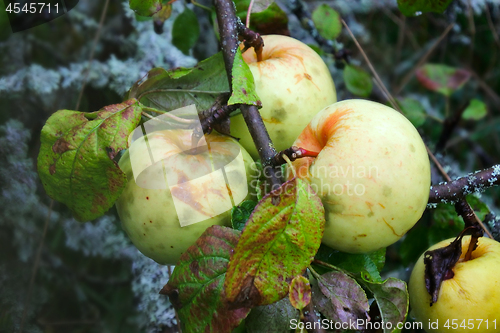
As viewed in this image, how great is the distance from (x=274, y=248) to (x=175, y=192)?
0.65 feet

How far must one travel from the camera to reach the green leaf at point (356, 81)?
1.16 meters

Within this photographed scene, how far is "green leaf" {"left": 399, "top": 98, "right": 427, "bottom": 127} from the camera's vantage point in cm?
122

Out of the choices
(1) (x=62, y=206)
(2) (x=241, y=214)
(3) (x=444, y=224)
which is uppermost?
(2) (x=241, y=214)

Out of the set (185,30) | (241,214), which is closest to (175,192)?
(241,214)

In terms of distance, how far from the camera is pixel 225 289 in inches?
22.0

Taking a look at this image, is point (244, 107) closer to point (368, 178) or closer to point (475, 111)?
point (368, 178)

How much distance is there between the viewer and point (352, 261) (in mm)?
726

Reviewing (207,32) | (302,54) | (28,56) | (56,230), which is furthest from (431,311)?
(28,56)

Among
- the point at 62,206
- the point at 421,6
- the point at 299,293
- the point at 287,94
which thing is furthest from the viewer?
the point at 62,206

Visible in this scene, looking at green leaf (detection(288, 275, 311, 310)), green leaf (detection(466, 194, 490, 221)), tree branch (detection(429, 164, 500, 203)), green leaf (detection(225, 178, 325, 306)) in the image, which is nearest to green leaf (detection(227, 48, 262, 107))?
green leaf (detection(225, 178, 325, 306))

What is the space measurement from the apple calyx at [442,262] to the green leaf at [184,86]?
1.57 feet

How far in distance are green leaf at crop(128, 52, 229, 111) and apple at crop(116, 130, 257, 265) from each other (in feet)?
0.33

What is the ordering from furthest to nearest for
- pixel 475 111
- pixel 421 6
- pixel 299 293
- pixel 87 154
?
1. pixel 475 111
2. pixel 421 6
3. pixel 87 154
4. pixel 299 293

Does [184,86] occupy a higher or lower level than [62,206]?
higher
